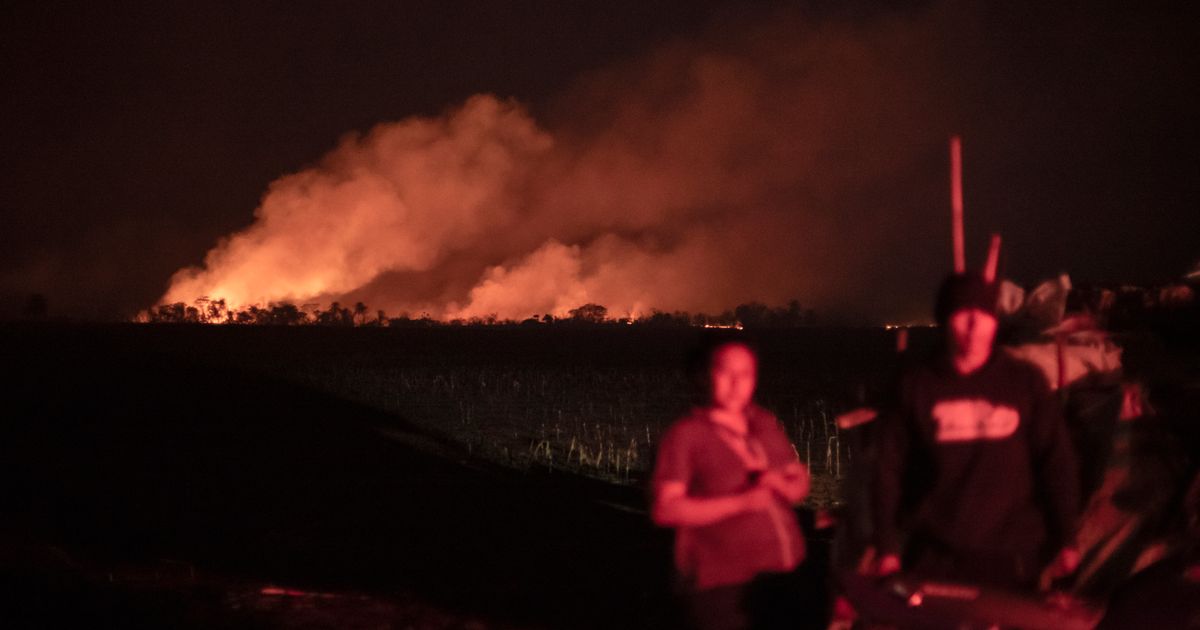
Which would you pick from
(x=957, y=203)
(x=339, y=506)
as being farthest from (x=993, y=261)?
(x=339, y=506)

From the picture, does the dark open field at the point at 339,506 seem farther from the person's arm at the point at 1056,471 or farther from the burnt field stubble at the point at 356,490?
the person's arm at the point at 1056,471

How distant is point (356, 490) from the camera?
39.9ft

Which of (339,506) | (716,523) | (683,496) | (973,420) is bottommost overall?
(339,506)

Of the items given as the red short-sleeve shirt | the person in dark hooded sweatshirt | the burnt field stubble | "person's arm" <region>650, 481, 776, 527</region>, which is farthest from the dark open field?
"person's arm" <region>650, 481, 776, 527</region>

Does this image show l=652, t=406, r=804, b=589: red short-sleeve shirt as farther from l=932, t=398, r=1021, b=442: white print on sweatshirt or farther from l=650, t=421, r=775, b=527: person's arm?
l=932, t=398, r=1021, b=442: white print on sweatshirt

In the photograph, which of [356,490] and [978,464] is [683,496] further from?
[356,490]

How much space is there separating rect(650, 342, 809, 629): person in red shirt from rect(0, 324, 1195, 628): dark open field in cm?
48

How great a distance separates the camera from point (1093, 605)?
3.21 meters

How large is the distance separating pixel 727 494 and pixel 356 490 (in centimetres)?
969

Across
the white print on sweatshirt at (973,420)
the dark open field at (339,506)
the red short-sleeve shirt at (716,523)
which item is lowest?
the dark open field at (339,506)

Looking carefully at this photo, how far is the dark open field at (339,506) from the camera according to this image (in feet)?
22.1

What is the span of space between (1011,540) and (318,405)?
2131 cm

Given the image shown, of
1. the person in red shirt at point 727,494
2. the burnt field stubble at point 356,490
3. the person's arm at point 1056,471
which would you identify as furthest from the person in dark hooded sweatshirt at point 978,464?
the burnt field stubble at point 356,490

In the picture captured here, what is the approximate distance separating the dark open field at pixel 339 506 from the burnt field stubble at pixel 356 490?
A: 0.12 ft
